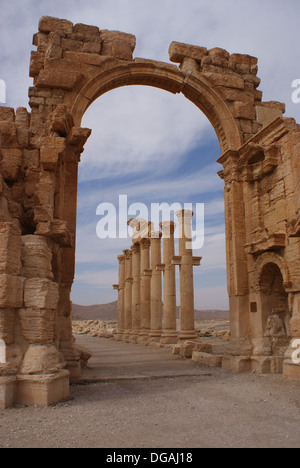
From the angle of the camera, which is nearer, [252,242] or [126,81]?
[252,242]

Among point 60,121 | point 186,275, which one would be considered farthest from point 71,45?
point 186,275

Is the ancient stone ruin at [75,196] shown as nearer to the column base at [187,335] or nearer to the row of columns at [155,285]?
the column base at [187,335]

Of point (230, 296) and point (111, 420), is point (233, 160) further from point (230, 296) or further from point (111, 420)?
point (111, 420)

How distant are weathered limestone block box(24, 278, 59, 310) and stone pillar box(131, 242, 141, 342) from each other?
16.5 m

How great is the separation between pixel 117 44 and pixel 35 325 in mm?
7941

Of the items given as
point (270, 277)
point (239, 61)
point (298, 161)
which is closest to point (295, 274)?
point (270, 277)

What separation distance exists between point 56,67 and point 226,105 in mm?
4647

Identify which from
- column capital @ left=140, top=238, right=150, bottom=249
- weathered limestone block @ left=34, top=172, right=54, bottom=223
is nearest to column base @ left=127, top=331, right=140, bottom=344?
column capital @ left=140, top=238, right=150, bottom=249

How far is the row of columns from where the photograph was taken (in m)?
16.2

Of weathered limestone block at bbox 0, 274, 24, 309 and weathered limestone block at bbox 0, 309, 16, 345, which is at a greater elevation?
weathered limestone block at bbox 0, 274, 24, 309

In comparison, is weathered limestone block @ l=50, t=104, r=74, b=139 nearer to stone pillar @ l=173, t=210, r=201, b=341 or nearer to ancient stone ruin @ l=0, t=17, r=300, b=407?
ancient stone ruin @ l=0, t=17, r=300, b=407

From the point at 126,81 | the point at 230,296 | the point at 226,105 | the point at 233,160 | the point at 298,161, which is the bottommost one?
the point at 230,296

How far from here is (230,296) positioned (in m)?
9.76

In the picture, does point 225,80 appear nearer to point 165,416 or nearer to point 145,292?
point 165,416
